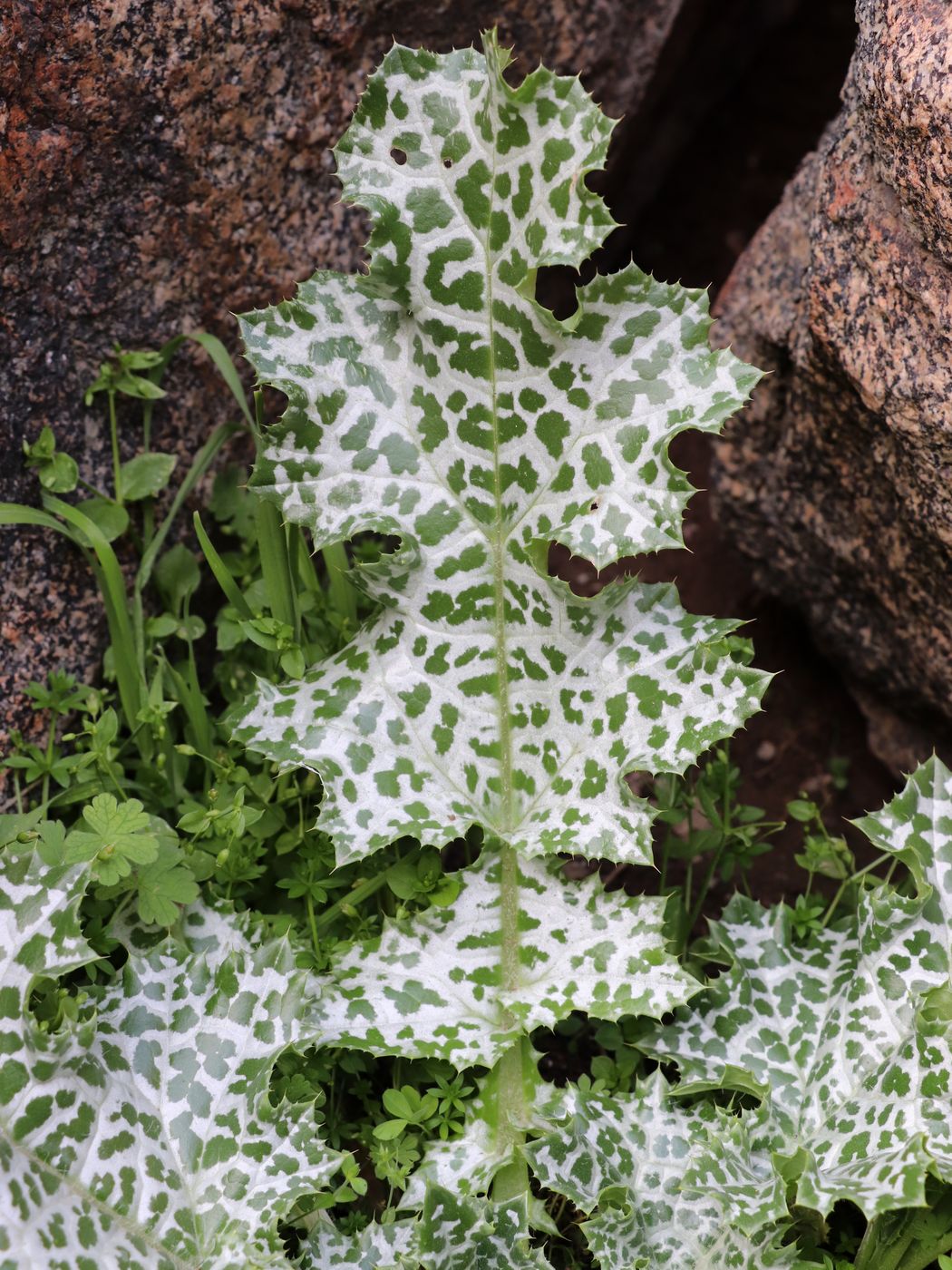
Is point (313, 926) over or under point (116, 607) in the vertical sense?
under

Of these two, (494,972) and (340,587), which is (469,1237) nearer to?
(494,972)

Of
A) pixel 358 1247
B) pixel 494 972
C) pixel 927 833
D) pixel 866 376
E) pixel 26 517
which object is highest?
pixel 866 376

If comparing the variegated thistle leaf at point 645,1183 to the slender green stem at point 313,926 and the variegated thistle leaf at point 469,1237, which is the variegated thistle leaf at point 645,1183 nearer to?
the variegated thistle leaf at point 469,1237

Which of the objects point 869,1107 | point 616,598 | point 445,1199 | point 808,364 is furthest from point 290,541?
point 869,1107

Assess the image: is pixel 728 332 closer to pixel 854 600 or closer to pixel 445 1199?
pixel 854 600

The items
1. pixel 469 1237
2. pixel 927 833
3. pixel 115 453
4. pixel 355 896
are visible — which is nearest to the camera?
pixel 469 1237

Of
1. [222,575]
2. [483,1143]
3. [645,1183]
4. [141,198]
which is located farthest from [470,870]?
[141,198]

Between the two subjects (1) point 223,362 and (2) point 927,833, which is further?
(1) point 223,362

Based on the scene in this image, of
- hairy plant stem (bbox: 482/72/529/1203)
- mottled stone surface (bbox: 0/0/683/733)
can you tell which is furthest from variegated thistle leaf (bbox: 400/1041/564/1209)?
mottled stone surface (bbox: 0/0/683/733)
